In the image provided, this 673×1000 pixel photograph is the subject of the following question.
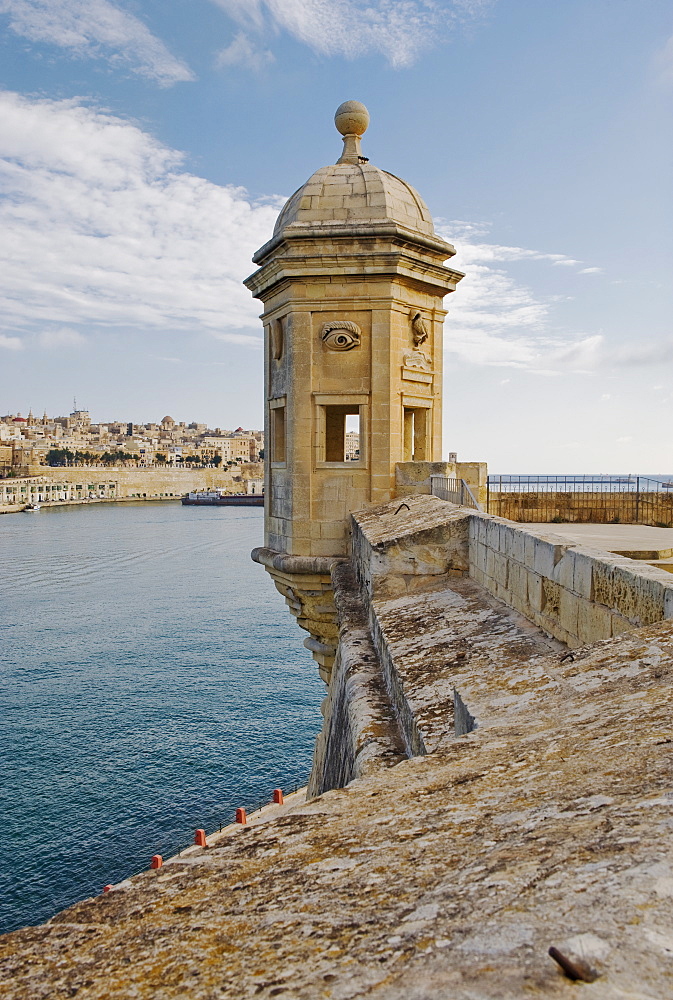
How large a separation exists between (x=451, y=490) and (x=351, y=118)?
15.9ft

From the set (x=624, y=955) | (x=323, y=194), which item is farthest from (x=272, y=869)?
(x=323, y=194)

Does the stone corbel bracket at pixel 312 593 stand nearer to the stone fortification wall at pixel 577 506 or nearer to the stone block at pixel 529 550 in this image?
the stone fortification wall at pixel 577 506

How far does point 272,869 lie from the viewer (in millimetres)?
1725

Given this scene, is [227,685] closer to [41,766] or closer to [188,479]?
[41,766]

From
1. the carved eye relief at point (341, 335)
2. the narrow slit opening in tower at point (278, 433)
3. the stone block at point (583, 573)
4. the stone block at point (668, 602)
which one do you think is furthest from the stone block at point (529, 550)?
the narrow slit opening in tower at point (278, 433)

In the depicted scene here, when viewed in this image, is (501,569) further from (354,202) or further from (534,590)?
(354,202)

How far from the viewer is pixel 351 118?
9.55 meters

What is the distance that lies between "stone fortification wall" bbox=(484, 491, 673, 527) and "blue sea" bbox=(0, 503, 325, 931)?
1118 cm

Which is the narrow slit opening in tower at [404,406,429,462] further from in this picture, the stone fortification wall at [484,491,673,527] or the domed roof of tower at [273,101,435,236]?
the domed roof of tower at [273,101,435,236]

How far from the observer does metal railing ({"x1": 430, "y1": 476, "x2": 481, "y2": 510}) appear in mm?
8352

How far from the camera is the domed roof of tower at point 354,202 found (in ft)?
28.1


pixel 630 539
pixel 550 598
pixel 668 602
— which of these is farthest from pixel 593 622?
pixel 630 539

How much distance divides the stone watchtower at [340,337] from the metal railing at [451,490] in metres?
0.66

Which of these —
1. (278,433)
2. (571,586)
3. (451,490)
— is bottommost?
(571,586)
